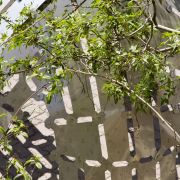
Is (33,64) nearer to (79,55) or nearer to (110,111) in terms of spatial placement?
(79,55)

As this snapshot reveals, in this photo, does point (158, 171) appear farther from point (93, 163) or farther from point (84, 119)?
point (84, 119)

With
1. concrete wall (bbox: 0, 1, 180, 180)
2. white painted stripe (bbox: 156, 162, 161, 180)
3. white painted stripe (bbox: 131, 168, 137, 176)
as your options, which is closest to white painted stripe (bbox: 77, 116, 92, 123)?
concrete wall (bbox: 0, 1, 180, 180)

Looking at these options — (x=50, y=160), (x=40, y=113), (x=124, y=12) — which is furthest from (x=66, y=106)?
(x=124, y=12)

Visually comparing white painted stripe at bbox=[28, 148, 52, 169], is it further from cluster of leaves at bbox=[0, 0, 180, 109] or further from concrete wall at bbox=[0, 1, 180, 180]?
cluster of leaves at bbox=[0, 0, 180, 109]

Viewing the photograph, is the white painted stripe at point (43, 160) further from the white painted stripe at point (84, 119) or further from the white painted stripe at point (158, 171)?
the white painted stripe at point (158, 171)

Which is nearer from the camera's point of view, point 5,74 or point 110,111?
point 5,74

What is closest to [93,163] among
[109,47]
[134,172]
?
[134,172]

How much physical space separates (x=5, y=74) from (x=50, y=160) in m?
1.42

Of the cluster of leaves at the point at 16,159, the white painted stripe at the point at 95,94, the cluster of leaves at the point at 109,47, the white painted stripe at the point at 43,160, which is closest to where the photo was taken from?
the cluster of leaves at the point at 16,159

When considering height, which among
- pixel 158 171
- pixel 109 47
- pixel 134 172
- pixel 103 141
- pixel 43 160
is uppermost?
pixel 109 47

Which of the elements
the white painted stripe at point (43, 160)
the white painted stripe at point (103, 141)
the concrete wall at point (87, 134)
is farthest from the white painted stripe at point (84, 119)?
the white painted stripe at point (43, 160)

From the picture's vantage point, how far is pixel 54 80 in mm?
2729

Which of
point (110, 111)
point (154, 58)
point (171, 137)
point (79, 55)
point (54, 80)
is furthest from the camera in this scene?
point (171, 137)

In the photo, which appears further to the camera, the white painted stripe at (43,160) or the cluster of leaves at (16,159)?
the white painted stripe at (43,160)
